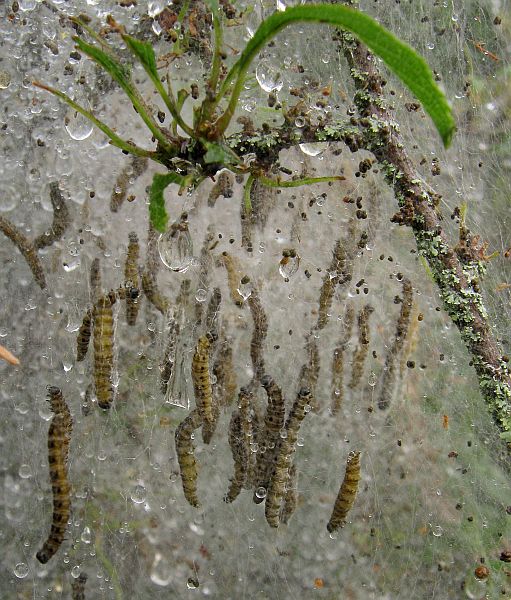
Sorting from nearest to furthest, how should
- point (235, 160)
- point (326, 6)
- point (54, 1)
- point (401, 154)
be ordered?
point (326, 6) → point (235, 160) → point (401, 154) → point (54, 1)

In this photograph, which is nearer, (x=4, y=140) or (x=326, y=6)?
(x=326, y=6)

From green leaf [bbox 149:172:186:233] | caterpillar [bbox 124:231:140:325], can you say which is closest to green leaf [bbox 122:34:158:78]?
green leaf [bbox 149:172:186:233]

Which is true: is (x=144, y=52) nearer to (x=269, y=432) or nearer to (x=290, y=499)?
(x=269, y=432)

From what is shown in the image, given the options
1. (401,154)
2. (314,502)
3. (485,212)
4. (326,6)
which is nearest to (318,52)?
(401,154)

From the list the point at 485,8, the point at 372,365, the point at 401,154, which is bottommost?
the point at 372,365

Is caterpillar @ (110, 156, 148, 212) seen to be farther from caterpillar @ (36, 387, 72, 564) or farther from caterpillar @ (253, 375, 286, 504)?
caterpillar @ (253, 375, 286, 504)

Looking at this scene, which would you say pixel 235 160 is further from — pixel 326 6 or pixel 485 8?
pixel 485 8

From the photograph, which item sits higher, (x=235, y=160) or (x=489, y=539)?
(x=235, y=160)
